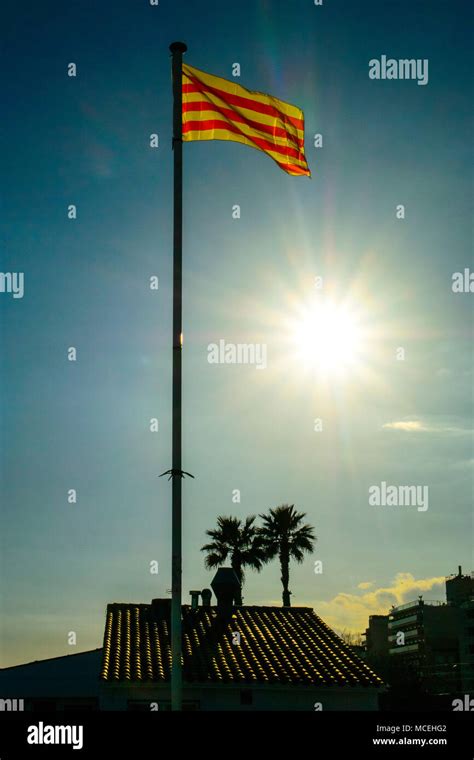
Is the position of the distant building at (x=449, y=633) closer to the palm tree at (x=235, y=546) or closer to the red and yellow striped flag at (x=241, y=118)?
the palm tree at (x=235, y=546)

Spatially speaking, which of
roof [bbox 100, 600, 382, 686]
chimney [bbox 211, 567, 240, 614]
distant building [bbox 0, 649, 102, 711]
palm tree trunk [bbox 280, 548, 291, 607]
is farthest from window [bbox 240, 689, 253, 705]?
palm tree trunk [bbox 280, 548, 291, 607]

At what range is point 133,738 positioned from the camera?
12.3 m

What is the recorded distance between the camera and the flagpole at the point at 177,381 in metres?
14.1

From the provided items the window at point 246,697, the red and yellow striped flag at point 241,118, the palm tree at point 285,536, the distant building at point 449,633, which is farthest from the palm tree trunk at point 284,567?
the distant building at point 449,633

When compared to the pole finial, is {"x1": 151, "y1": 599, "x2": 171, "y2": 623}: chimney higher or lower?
lower

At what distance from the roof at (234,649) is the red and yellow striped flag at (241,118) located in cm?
1771

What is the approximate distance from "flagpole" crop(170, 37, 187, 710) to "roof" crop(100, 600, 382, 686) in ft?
47.5

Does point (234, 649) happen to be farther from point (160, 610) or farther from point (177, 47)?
point (177, 47)

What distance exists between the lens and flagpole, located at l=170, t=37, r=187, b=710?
555 inches

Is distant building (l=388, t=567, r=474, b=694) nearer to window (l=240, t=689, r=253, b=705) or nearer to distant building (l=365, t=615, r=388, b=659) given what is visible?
distant building (l=365, t=615, r=388, b=659)

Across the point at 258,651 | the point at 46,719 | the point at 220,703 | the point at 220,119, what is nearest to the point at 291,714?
the point at 46,719

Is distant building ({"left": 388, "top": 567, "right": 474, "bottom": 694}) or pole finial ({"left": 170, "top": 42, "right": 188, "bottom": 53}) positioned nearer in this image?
pole finial ({"left": 170, "top": 42, "right": 188, "bottom": 53})

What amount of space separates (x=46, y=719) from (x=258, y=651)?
19.2 metres

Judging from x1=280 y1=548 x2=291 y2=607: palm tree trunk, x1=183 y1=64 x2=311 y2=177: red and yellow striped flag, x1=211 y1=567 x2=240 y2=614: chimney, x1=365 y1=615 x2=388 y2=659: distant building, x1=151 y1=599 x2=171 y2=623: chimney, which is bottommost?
x1=365 y1=615 x2=388 y2=659: distant building
